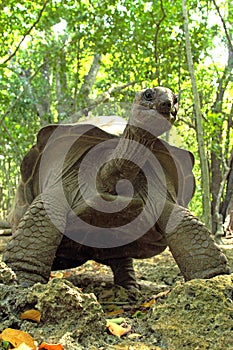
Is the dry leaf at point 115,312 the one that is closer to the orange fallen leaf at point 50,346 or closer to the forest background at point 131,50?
the orange fallen leaf at point 50,346

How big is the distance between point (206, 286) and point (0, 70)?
526 centimetres

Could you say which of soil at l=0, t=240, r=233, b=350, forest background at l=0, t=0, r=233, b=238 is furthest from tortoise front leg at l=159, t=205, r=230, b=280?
forest background at l=0, t=0, r=233, b=238

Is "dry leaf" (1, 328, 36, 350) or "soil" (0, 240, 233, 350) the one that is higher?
"dry leaf" (1, 328, 36, 350)

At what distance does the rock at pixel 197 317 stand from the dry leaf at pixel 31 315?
41cm

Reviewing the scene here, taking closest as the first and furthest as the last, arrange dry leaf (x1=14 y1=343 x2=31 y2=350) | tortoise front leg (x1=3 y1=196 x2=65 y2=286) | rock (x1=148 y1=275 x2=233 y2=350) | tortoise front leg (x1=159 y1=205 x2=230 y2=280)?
1. dry leaf (x1=14 y1=343 x2=31 y2=350)
2. rock (x1=148 y1=275 x2=233 y2=350)
3. tortoise front leg (x1=3 y1=196 x2=65 y2=286)
4. tortoise front leg (x1=159 y1=205 x2=230 y2=280)

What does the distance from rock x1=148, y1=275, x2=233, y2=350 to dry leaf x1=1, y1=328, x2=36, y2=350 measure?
44 cm

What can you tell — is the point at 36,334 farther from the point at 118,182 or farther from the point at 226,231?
the point at 226,231

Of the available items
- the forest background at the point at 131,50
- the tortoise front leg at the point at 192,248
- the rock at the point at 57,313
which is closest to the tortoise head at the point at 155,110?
the tortoise front leg at the point at 192,248

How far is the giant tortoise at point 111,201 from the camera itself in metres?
2.06

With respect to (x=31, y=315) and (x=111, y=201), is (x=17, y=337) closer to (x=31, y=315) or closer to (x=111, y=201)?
(x=31, y=315)

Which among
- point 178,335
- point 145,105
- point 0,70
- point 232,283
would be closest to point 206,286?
point 232,283

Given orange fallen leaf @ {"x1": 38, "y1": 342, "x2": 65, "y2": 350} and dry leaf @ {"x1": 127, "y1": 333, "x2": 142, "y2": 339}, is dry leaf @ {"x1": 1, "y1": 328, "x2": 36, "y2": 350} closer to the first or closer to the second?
orange fallen leaf @ {"x1": 38, "y1": 342, "x2": 65, "y2": 350}

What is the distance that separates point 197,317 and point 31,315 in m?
0.59

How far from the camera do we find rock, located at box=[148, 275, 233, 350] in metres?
1.27
